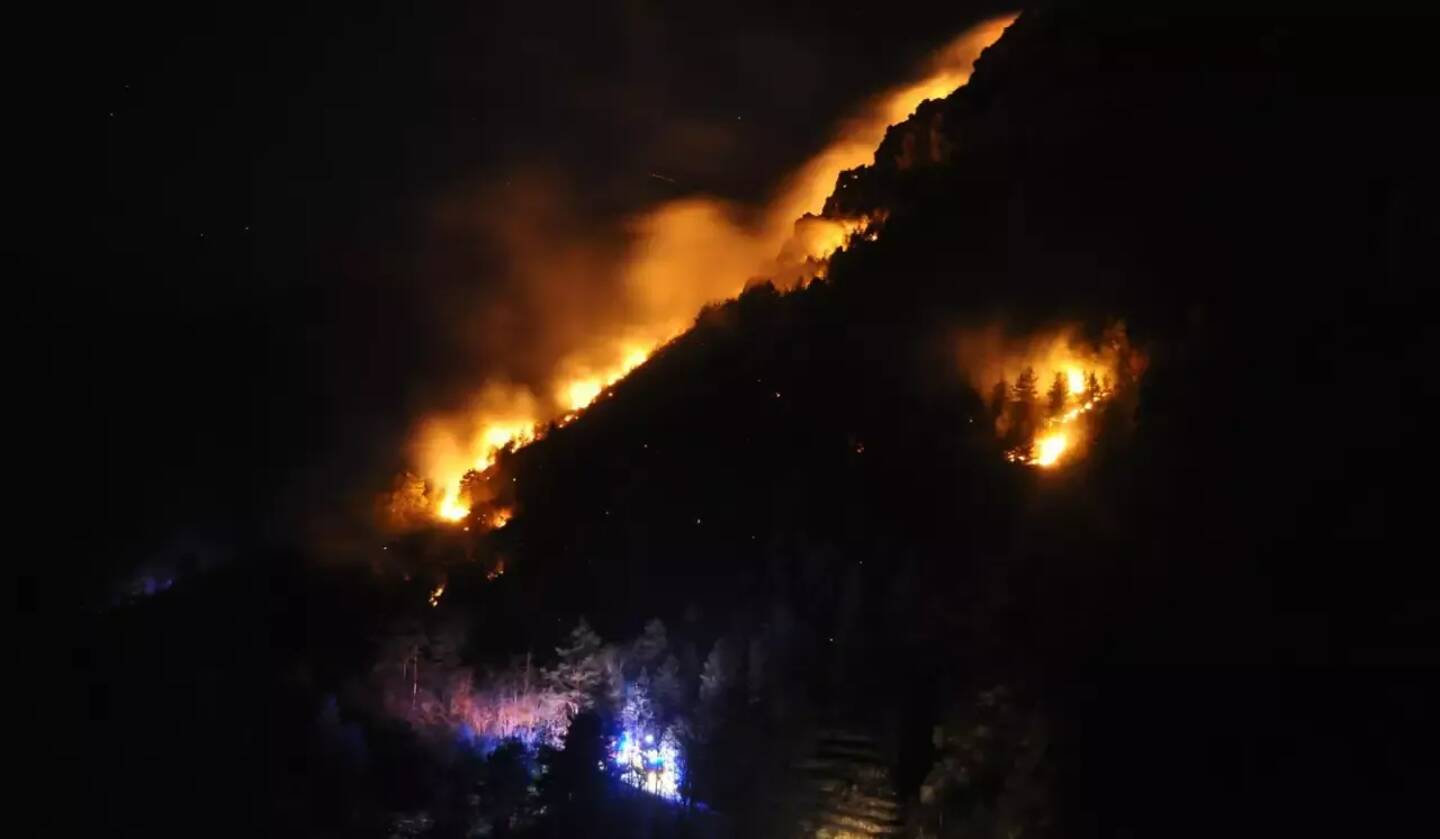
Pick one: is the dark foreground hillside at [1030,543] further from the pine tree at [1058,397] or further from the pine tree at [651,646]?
the pine tree at [1058,397]

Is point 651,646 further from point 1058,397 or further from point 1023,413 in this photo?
point 1058,397

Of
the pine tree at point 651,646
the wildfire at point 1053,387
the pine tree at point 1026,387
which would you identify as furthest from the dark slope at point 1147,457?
the pine tree at point 651,646

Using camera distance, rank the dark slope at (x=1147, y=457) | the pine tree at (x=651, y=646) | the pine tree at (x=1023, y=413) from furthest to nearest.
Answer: the pine tree at (x=651, y=646), the pine tree at (x=1023, y=413), the dark slope at (x=1147, y=457)

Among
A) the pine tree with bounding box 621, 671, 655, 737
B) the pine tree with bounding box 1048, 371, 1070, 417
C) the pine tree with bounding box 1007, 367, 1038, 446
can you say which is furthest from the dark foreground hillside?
the pine tree with bounding box 1048, 371, 1070, 417

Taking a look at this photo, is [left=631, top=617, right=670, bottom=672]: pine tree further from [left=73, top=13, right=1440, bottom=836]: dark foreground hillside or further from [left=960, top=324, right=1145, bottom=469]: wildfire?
[left=960, top=324, right=1145, bottom=469]: wildfire

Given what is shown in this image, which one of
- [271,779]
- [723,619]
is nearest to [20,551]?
[271,779]

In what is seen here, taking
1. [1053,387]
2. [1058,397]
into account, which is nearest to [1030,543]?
[1058,397]

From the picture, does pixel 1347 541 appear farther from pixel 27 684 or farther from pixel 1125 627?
pixel 27 684

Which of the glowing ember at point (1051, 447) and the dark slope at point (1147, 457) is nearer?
the dark slope at point (1147, 457)

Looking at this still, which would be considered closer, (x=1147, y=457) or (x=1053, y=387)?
(x=1147, y=457)

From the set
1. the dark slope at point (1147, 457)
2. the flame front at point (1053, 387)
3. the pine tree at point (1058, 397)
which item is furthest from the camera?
the pine tree at point (1058, 397)

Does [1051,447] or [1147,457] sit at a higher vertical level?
[1051,447]
